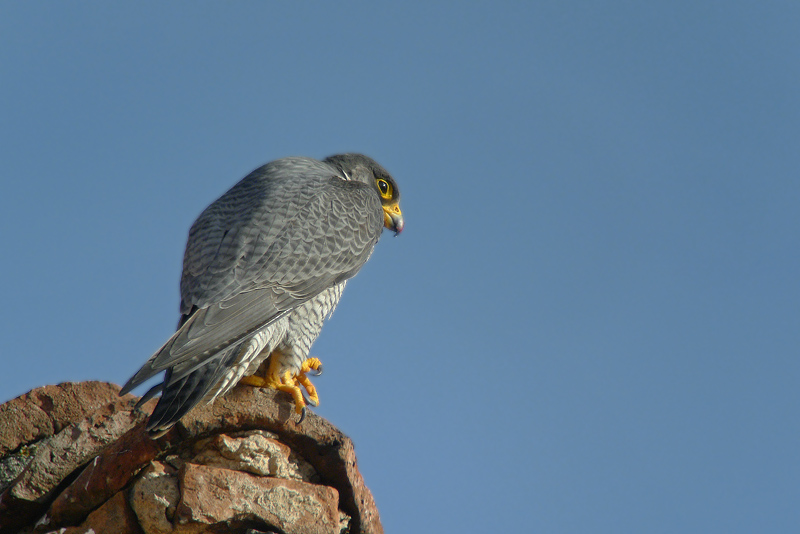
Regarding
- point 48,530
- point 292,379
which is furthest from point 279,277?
point 48,530

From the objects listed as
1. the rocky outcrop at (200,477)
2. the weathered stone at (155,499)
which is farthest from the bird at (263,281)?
the weathered stone at (155,499)

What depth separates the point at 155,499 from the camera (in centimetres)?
384

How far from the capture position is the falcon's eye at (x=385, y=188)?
665 cm

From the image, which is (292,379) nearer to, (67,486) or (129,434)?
(129,434)

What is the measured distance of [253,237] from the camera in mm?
4820

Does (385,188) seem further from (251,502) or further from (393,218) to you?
(251,502)

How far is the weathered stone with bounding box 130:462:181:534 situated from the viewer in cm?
381

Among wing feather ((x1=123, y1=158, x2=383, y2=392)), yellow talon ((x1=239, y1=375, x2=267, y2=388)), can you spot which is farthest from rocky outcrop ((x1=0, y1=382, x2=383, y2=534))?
wing feather ((x1=123, y1=158, x2=383, y2=392))

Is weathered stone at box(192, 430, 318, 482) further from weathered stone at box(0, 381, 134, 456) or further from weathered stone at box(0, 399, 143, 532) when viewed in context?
weathered stone at box(0, 381, 134, 456)

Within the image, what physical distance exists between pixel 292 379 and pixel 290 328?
317 millimetres

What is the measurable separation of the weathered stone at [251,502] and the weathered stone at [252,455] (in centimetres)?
8

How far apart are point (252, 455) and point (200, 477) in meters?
0.32

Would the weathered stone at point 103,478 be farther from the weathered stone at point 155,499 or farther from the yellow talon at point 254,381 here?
the yellow talon at point 254,381

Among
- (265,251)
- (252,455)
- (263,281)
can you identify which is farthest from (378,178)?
(252,455)
